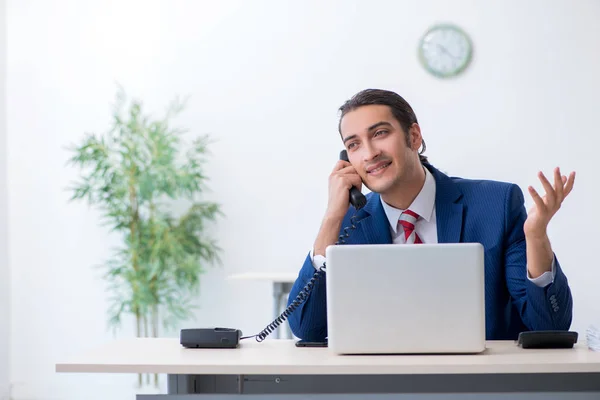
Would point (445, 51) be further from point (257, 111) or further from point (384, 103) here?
point (384, 103)

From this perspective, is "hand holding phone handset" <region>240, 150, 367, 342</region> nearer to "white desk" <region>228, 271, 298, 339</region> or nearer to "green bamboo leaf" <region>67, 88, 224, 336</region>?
"white desk" <region>228, 271, 298, 339</region>

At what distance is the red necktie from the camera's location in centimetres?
204

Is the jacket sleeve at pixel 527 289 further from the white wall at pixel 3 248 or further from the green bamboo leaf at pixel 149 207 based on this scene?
the white wall at pixel 3 248

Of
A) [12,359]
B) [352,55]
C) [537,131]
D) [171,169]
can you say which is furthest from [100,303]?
[537,131]

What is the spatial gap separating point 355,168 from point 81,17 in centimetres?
324

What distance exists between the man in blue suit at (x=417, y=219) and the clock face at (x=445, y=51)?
8.09 feet

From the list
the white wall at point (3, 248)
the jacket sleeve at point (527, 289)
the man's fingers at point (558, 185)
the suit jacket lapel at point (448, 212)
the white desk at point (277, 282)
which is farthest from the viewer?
the white wall at point (3, 248)


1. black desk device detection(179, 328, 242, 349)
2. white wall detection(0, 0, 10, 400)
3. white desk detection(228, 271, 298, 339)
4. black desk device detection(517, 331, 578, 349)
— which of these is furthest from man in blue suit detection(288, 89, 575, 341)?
white wall detection(0, 0, 10, 400)

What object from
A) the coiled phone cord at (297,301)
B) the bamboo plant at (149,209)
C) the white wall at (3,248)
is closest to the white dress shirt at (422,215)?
the coiled phone cord at (297,301)

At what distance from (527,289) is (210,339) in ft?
2.46

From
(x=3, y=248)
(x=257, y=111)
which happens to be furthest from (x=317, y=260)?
(x=3, y=248)

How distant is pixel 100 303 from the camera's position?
4.65 metres

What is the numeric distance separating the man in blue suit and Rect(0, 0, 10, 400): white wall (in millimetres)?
3218

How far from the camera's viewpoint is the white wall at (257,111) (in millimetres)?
4504
